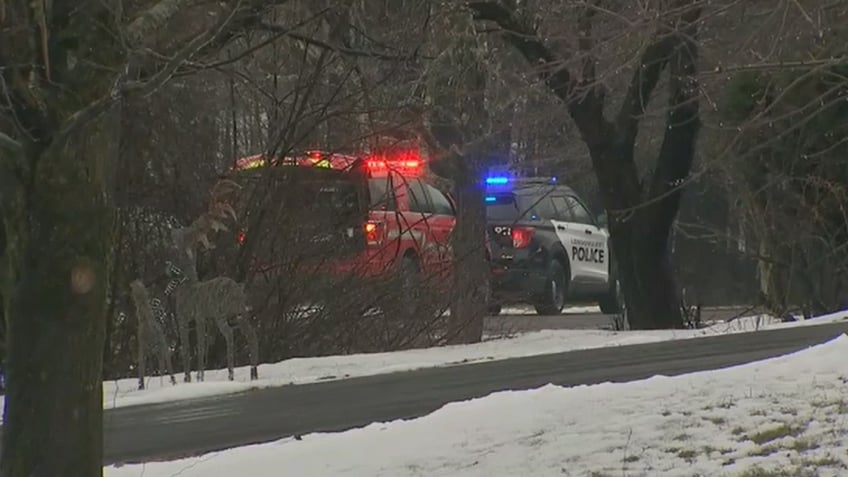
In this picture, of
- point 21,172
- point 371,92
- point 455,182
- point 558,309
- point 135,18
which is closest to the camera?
point 21,172

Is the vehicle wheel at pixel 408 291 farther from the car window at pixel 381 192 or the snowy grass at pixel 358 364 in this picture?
the snowy grass at pixel 358 364

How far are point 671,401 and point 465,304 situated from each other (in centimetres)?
789

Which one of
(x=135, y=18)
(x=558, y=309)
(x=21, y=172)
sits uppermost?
(x=135, y=18)

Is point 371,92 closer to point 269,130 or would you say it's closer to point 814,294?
point 269,130

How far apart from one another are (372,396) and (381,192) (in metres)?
5.93

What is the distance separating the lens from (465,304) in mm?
15555

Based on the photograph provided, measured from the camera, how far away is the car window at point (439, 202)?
16.4 metres

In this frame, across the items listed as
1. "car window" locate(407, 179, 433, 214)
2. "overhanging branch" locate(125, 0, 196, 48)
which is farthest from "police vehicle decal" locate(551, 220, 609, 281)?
"overhanging branch" locate(125, 0, 196, 48)

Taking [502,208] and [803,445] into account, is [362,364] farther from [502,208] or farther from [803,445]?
[502,208]

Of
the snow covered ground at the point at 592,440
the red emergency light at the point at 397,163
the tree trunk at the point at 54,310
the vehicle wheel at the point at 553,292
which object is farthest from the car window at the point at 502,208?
the tree trunk at the point at 54,310

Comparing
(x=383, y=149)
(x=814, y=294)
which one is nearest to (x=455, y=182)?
(x=383, y=149)

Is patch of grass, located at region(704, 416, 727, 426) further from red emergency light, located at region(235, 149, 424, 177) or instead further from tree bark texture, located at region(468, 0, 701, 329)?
tree bark texture, located at region(468, 0, 701, 329)

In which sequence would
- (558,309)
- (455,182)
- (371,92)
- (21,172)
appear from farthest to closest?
(558,309) < (455,182) < (371,92) < (21,172)

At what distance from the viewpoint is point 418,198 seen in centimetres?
1598
